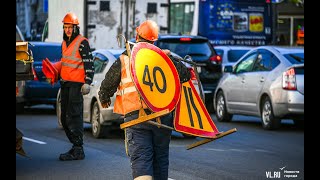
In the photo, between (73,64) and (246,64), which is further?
(246,64)

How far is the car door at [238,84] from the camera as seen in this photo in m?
19.4

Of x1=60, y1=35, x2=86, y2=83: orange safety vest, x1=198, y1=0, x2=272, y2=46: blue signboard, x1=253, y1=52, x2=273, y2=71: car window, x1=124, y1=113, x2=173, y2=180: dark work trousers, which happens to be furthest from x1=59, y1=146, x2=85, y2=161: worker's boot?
x1=198, y1=0, x2=272, y2=46: blue signboard

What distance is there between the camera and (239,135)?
56.6 ft

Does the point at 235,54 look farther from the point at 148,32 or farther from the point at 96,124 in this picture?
the point at 148,32

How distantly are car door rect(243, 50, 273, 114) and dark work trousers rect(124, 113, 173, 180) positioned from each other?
993 cm

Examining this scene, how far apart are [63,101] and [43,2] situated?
74.7ft

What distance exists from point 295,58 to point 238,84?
1769 millimetres

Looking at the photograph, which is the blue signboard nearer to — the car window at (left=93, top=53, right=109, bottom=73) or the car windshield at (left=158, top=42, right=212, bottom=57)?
the car windshield at (left=158, top=42, right=212, bottom=57)

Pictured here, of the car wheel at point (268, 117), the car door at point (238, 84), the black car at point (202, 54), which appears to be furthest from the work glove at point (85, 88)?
the black car at point (202, 54)

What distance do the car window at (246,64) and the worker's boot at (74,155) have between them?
6.95 meters

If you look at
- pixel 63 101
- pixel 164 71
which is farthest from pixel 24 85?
pixel 164 71

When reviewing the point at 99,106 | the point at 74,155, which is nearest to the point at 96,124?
the point at 99,106

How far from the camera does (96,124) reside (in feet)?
53.6

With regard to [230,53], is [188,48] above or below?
above
